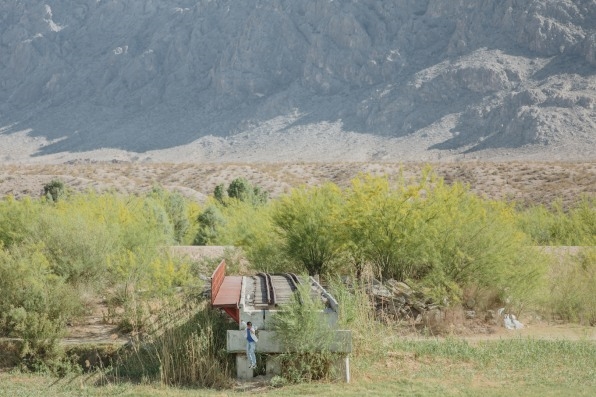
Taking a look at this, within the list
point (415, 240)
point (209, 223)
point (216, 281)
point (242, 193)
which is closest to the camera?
point (216, 281)

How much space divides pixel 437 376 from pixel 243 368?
299 centimetres

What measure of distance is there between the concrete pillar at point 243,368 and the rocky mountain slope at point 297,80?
268 feet

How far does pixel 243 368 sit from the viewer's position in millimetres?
10305

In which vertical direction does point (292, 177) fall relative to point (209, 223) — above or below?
above

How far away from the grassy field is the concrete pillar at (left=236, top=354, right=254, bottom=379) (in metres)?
0.19

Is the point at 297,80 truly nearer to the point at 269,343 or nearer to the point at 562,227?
the point at 562,227

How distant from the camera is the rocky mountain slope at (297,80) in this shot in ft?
331

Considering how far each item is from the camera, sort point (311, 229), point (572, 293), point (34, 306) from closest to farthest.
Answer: point (34, 306)
point (311, 229)
point (572, 293)

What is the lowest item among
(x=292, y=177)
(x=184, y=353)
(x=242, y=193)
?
(x=184, y=353)

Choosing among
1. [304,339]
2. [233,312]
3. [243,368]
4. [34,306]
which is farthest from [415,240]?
[34,306]

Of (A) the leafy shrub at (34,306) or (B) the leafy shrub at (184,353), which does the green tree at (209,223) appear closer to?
(A) the leafy shrub at (34,306)

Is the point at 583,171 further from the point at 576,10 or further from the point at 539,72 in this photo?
the point at 576,10

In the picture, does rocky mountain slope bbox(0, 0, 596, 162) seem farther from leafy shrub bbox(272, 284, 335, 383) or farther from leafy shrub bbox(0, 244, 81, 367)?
leafy shrub bbox(272, 284, 335, 383)

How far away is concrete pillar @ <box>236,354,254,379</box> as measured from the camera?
10.3m
